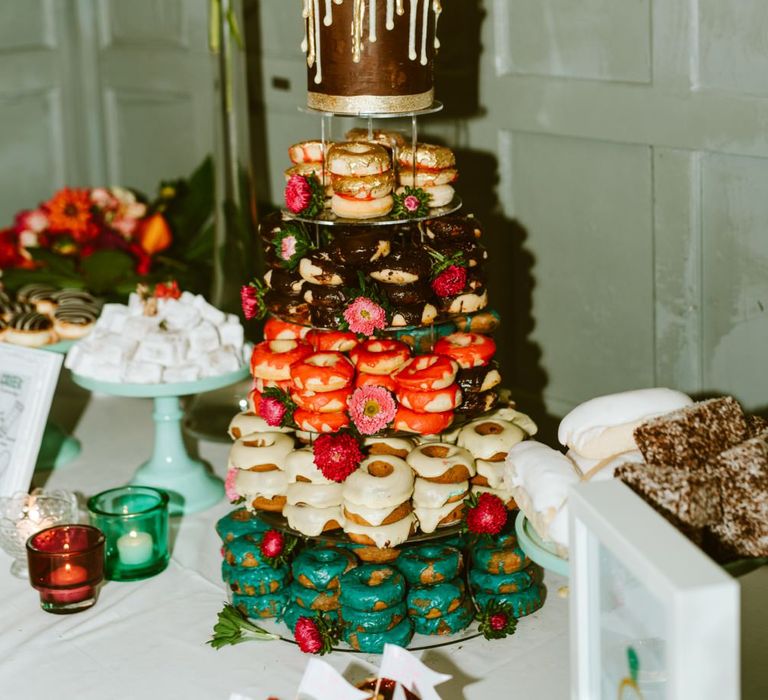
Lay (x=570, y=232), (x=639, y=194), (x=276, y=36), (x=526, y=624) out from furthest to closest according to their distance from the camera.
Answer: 1. (x=276, y=36)
2. (x=570, y=232)
3. (x=639, y=194)
4. (x=526, y=624)

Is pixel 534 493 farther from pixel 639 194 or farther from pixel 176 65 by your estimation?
pixel 176 65

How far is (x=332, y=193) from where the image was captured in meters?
1.72

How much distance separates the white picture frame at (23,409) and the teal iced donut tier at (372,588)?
0.68m

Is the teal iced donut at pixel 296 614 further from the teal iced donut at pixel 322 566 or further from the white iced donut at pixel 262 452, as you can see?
the white iced donut at pixel 262 452

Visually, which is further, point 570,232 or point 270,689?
point 570,232

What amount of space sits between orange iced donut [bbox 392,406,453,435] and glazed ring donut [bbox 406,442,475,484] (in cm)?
5

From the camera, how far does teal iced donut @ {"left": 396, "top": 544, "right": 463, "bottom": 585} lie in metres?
1.67

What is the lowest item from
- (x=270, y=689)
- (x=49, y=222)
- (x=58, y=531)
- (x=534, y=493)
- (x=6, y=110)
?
(x=270, y=689)

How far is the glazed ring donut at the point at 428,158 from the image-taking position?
5.64 feet

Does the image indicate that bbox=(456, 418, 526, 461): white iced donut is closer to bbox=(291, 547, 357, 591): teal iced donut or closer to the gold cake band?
bbox=(291, 547, 357, 591): teal iced donut

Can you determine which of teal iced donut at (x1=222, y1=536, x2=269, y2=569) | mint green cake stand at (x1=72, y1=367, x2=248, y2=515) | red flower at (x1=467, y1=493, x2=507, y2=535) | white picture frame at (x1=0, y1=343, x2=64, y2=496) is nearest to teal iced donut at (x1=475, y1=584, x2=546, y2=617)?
red flower at (x1=467, y1=493, x2=507, y2=535)

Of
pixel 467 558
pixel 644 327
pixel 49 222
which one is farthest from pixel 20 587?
pixel 644 327

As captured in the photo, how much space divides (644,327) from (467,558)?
89 centimetres

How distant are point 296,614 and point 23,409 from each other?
680mm
